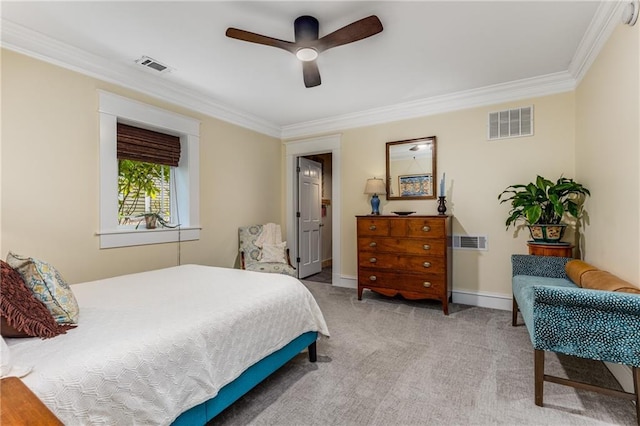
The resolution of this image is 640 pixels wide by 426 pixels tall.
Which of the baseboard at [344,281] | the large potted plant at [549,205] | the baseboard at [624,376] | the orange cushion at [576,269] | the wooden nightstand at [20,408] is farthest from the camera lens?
the baseboard at [344,281]

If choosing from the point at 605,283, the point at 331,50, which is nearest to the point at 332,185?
the point at 331,50

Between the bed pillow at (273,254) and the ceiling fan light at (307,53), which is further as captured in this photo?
the bed pillow at (273,254)

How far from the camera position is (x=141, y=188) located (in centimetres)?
349

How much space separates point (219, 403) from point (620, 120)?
3113mm

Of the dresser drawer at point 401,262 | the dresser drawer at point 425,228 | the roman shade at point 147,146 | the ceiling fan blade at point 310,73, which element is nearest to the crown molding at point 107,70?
the roman shade at point 147,146

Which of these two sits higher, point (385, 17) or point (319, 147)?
point (385, 17)

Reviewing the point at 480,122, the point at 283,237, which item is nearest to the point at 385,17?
the point at 480,122

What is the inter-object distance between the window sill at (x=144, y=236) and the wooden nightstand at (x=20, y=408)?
7.50 feet

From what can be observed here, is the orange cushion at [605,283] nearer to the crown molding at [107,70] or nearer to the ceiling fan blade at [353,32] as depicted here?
the ceiling fan blade at [353,32]

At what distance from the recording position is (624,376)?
1.96m

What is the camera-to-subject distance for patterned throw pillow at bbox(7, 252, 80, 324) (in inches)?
58.2

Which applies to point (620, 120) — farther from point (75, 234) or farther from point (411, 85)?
point (75, 234)

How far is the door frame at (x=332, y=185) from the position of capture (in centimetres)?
477

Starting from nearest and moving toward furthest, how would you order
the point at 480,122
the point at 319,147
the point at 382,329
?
the point at 382,329
the point at 480,122
the point at 319,147
